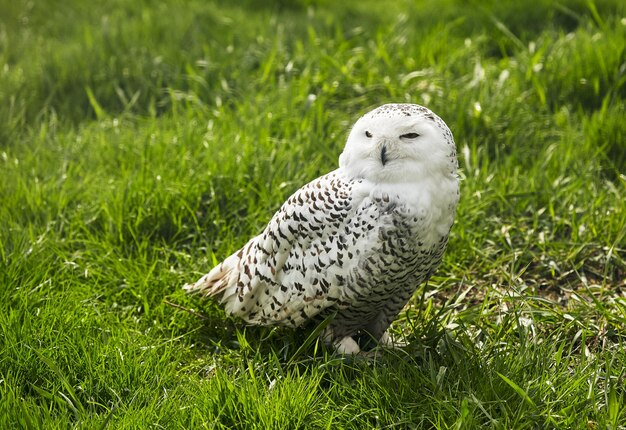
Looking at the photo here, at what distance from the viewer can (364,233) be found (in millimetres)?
3201

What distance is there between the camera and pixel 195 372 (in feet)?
11.8

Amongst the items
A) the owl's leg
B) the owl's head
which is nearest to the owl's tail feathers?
the owl's leg

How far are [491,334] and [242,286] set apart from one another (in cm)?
110

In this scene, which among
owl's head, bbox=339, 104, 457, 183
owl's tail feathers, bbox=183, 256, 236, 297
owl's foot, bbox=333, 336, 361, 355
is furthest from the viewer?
owl's tail feathers, bbox=183, 256, 236, 297

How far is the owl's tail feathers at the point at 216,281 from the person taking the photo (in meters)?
3.69

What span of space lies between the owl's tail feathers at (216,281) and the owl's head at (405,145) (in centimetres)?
86

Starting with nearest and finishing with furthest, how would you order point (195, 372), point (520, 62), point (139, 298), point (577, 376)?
point (577, 376)
point (195, 372)
point (139, 298)
point (520, 62)

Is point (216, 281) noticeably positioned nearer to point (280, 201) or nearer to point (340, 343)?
point (340, 343)

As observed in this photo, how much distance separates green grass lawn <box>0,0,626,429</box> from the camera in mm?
3199

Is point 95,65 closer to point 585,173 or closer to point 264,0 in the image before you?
point 264,0

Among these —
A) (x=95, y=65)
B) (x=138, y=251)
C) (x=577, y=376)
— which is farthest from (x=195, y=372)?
(x=95, y=65)

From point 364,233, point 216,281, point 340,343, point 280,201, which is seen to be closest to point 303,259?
point 364,233

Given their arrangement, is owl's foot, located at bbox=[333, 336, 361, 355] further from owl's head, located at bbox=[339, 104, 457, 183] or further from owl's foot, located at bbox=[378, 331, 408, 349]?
owl's head, located at bbox=[339, 104, 457, 183]

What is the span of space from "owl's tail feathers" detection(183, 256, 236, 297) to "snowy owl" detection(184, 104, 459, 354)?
134 mm
